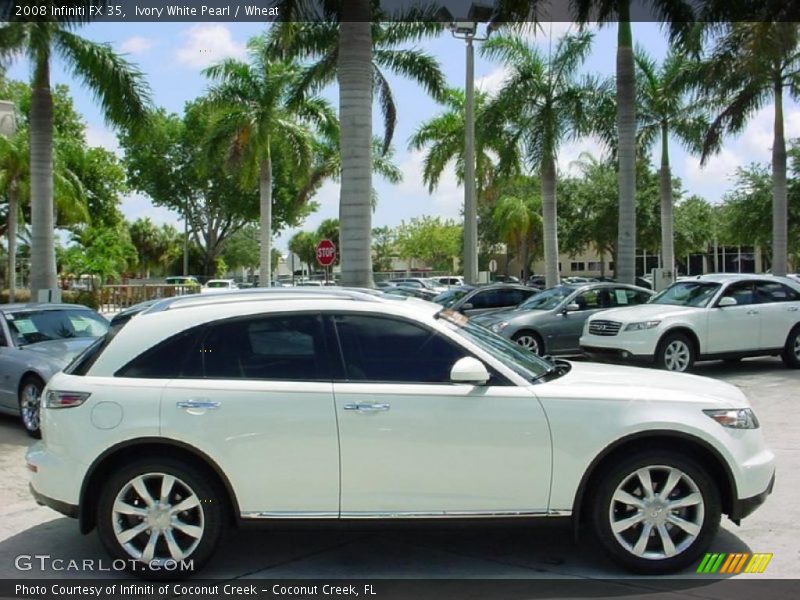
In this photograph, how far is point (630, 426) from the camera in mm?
4516

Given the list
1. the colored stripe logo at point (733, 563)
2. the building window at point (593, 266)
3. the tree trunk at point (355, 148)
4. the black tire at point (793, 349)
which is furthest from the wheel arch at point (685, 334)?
the building window at point (593, 266)

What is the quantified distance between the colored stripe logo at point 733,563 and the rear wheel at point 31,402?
703 cm

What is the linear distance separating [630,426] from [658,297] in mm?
9549

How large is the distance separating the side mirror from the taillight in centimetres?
213

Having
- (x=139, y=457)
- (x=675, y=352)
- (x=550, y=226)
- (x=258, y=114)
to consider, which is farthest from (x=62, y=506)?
(x=258, y=114)

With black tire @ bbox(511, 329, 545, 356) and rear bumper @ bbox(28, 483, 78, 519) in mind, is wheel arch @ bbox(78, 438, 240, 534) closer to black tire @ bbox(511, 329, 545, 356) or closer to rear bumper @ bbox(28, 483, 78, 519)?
rear bumper @ bbox(28, 483, 78, 519)

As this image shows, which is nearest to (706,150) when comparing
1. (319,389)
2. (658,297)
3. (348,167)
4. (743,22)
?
(743,22)

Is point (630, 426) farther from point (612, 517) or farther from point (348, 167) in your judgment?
point (348, 167)

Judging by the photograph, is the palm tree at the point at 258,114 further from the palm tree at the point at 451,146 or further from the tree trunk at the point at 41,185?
the tree trunk at the point at 41,185

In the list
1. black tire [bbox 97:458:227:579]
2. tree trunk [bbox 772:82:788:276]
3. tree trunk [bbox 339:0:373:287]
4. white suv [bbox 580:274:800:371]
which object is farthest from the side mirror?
tree trunk [bbox 772:82:788:276]

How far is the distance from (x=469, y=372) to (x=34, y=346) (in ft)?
22.5

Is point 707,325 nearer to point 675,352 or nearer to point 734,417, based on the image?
point 675,352

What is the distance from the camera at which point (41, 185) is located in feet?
52.0

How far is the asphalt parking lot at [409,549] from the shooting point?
4.70 meters
